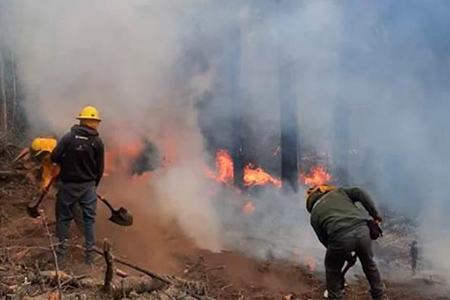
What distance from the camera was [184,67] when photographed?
11859mm

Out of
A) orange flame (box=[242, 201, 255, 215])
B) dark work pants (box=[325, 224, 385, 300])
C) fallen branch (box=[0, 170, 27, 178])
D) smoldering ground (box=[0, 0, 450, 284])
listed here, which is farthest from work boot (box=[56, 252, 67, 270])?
orange flame (box=[242, 201, 255, 215])

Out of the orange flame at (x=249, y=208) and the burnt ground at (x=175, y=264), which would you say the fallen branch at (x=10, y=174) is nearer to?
the burnt ground at (x=175, y=264)

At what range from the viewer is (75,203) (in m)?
6.52

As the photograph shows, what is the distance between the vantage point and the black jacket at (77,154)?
6344 millimetres

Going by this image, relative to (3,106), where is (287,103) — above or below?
below

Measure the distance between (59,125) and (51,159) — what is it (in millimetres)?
4052

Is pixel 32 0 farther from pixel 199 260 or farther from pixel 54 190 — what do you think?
pixel 199 260

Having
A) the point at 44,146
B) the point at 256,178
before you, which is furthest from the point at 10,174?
the point at 256,178

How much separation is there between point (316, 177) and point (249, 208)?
597 centimetres

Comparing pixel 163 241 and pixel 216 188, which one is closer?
pixel 163 241

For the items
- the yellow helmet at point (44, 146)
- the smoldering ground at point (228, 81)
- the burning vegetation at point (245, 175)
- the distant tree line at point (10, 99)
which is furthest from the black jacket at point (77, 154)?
the burning vegetation at point (245, 175)

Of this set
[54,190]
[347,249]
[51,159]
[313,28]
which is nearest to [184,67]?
[313,28]

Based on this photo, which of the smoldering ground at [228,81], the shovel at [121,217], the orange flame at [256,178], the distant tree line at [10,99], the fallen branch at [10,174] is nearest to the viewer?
the shovel at [121,217]

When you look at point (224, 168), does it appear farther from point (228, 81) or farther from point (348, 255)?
point (348, 255)
